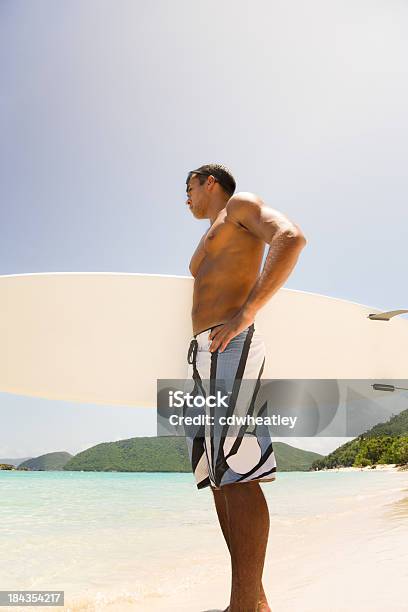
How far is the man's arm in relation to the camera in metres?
1.14

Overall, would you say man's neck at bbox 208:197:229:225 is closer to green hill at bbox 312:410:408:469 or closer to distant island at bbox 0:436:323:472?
green hill at bbox 312:410:408:469

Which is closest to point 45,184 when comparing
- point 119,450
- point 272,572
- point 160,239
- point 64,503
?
point 160,239

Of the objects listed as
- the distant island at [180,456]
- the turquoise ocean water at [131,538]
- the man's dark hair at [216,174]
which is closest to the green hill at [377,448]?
the distant island at [180,456]

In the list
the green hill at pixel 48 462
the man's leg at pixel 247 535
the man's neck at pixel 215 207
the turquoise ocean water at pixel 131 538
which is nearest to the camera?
the man's leg at pixel 247 535

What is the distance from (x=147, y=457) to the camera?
17312 millimetres

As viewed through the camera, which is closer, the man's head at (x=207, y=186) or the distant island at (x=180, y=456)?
the man's head at (x=207, y=186)

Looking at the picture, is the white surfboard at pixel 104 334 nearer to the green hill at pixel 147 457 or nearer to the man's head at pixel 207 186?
the man's head at pixel 207 186

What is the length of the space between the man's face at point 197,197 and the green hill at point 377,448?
1283 cm

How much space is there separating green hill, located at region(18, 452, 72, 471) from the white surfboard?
664 inches

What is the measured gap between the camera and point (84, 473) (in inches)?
707

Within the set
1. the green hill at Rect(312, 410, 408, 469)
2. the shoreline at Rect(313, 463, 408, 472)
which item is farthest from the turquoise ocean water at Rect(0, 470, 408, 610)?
the green hill at Rect(312, 410, 408, 469)

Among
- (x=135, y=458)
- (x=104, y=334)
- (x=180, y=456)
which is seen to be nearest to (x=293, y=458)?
(x=180, y=456)

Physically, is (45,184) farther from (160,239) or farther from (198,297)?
(198,297)

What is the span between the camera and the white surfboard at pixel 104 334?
1.97 metres
